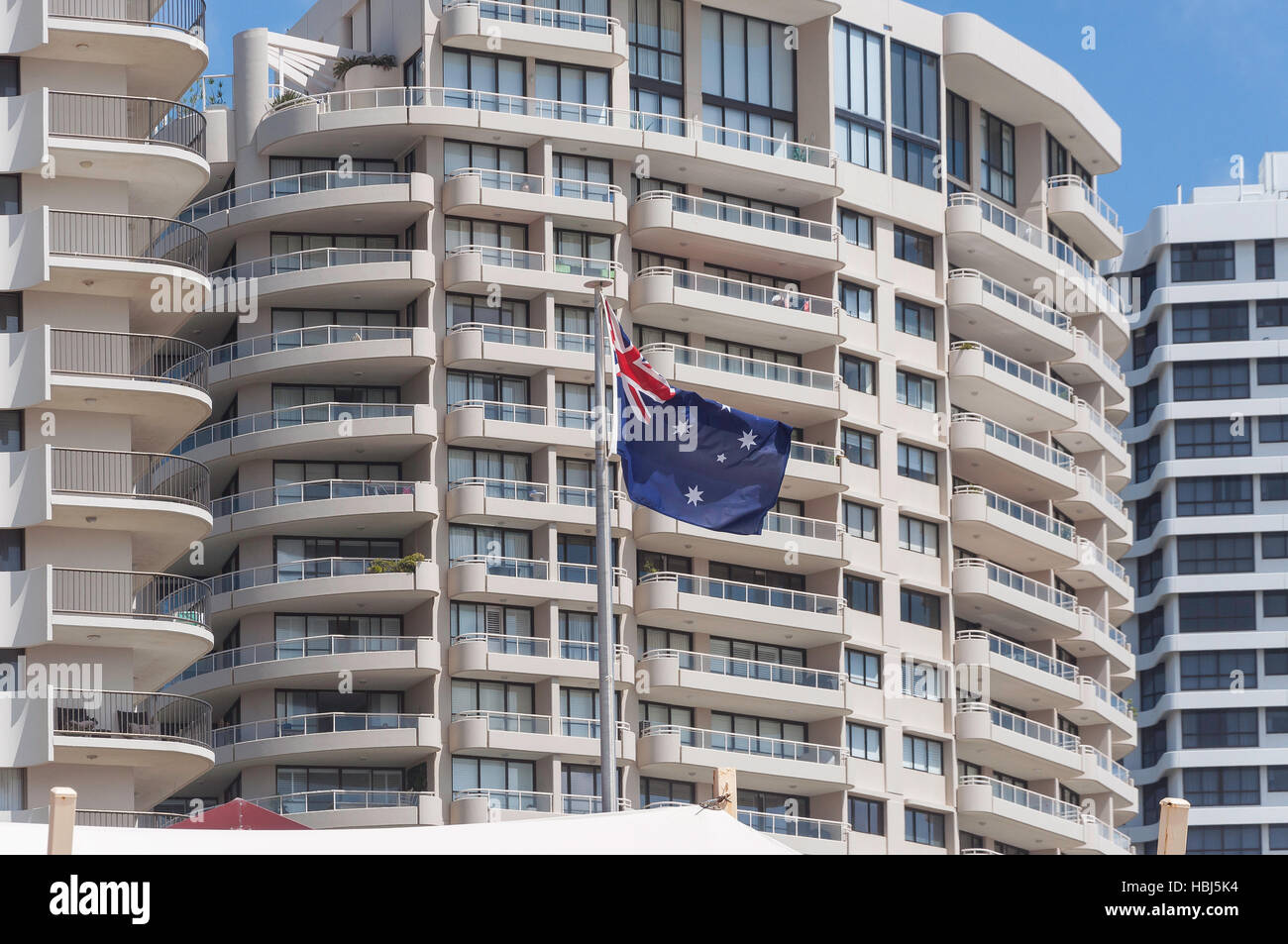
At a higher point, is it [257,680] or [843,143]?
[843,143]

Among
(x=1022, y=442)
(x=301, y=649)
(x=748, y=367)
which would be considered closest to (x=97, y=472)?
(x=301, y=649)

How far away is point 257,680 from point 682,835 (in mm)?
63933

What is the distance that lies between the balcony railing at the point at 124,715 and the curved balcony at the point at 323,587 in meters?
22.3

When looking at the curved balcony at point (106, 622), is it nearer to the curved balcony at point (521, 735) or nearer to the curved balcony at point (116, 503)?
the curved balcony at point (116, 503)

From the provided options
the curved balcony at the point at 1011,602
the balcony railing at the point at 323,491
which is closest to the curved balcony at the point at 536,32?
the balcony railing at the point at 323,491

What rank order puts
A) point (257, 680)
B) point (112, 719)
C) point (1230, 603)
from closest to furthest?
point (112, 719) → point (257, 680) → point (1230, 603)

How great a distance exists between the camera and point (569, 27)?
309 feet

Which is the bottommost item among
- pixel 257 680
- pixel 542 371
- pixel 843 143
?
pixel 257 680

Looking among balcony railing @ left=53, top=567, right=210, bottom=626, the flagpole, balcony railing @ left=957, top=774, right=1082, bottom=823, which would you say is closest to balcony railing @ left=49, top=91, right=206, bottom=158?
balcony railing @ left=53, top=567, right=210, bottom=626

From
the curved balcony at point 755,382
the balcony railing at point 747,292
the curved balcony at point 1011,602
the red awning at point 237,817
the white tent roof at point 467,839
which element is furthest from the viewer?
the curved balcony at point 1011,602

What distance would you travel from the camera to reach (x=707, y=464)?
45.2 m

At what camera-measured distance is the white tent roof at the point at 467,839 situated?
2214 centimetres
